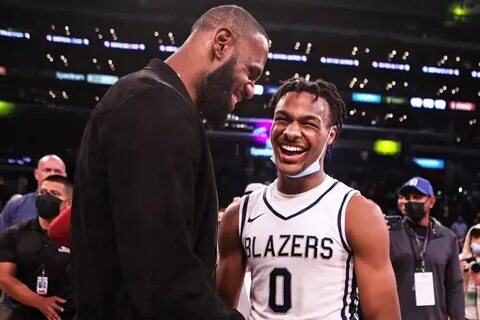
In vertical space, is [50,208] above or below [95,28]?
below

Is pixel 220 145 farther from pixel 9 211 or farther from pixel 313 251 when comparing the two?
pixel 313 251

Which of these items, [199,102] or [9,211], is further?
[9,211]

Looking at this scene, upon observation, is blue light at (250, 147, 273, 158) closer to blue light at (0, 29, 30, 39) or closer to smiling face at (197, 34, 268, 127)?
blue light at (0, 29, 30, 39)

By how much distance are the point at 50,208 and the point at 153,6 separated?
Result: 614 inches

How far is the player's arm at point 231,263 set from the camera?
2145 millimetres

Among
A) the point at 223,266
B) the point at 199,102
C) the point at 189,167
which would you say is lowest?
the point at 223,266

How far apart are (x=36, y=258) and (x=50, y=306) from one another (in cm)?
30

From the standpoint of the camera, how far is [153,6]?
18250mm

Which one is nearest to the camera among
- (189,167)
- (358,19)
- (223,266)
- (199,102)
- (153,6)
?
(189,167)

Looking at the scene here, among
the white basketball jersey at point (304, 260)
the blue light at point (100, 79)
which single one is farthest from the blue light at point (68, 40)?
the white basketball jersey at point (304, 260)

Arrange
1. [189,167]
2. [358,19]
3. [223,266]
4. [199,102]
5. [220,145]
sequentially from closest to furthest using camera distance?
[189,167] → [199,102] → [223,266] → [358,19] → [220,145]

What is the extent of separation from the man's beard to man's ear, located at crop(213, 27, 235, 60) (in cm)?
2

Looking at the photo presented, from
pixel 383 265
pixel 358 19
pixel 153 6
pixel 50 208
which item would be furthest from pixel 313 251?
pixel 358 19

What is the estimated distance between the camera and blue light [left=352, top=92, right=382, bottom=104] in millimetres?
21703
